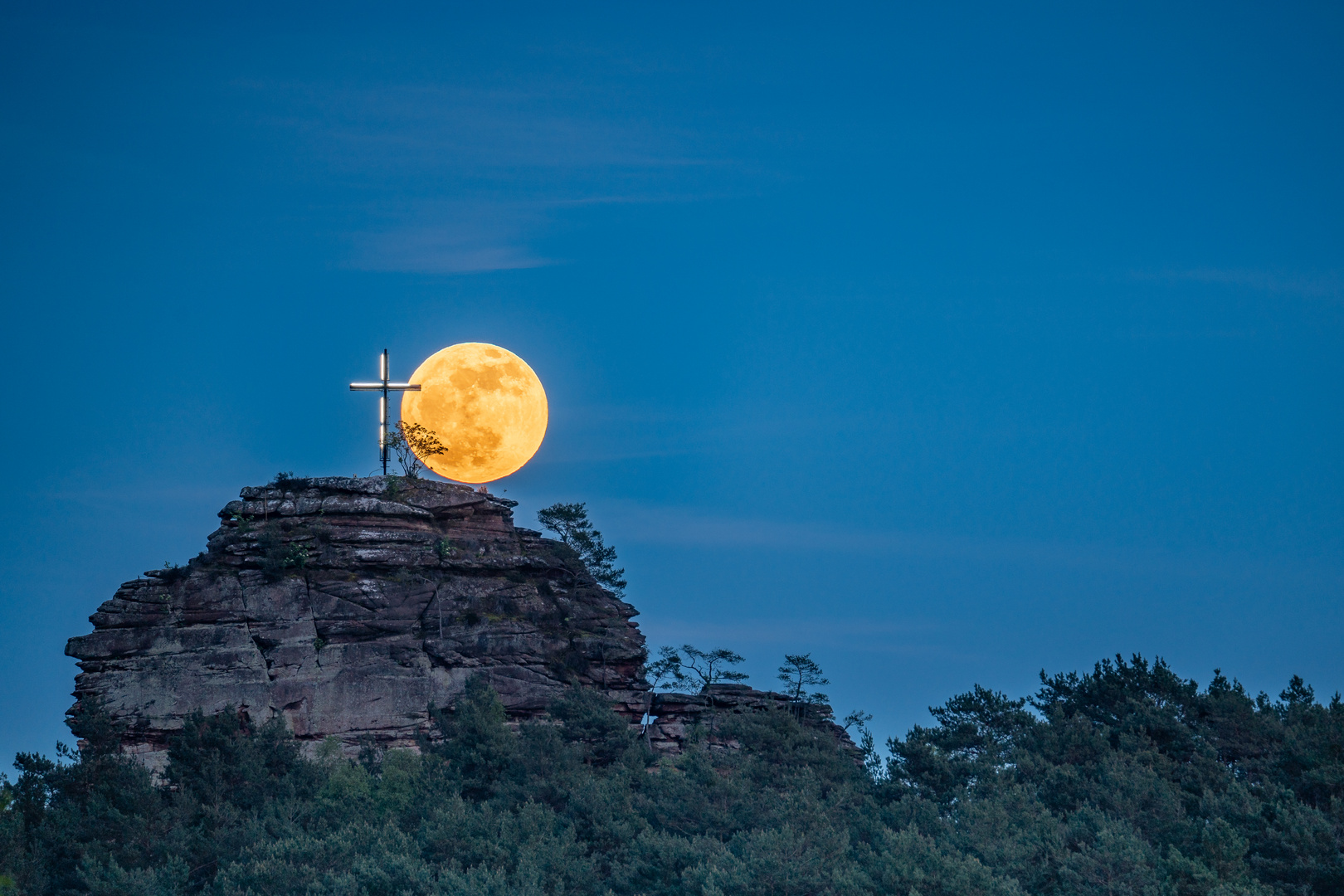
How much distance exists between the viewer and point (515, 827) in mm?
40625

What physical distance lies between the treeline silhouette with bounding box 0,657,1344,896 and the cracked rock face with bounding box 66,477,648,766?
2133mm

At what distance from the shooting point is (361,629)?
185 feet

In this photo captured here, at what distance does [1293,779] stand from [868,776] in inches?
606

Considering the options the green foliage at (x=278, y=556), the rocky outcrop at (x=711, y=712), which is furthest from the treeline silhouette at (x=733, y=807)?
the green foliage at (x=278, y=556)

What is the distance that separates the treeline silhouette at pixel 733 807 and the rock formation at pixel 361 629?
2.01 meters

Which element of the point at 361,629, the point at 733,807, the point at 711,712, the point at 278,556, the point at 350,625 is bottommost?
the point at 733,807

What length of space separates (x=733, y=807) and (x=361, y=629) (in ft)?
71.1

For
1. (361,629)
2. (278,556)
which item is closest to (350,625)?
(361,629)

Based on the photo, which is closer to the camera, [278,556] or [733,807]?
[733,807]

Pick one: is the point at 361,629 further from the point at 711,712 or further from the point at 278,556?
the point at 711,712

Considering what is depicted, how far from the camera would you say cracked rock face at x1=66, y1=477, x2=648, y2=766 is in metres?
54.2

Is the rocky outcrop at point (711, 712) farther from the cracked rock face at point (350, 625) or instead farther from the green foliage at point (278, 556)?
the green foliage at point (278, 556)

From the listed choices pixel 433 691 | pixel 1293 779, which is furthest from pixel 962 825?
pixel 433 691

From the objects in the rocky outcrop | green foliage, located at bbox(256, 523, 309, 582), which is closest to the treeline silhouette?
the rocky outcrop
